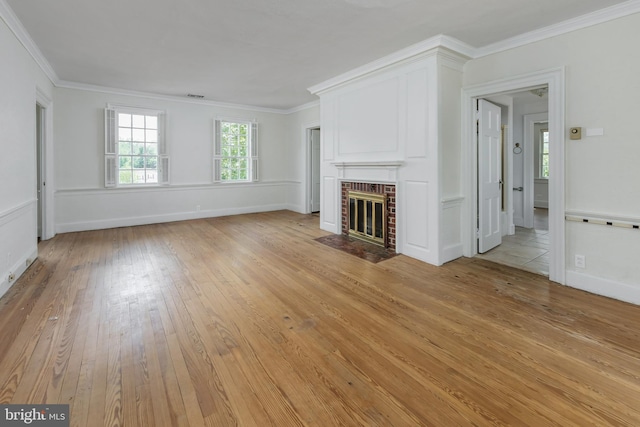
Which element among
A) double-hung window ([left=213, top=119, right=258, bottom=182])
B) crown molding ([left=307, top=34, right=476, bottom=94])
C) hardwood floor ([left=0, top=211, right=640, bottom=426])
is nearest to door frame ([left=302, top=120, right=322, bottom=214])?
double-hung window ([left=213, top=119, right=258, bottom=182])

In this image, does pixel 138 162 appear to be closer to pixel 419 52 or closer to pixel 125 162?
pixel 125 162

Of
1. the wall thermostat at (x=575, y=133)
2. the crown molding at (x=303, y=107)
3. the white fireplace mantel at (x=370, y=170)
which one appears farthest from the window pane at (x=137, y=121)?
the wall thermostat at (x=575, y=133)

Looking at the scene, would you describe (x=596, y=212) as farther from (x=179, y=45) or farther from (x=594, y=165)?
(x=179, y=45)

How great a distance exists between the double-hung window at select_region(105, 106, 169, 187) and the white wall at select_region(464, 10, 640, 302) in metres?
6.65

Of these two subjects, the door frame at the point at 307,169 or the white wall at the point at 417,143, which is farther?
the door frame at the point at 307,169

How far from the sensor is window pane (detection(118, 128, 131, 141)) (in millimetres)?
6081

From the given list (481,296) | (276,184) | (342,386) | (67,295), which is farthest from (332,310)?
(276,184)

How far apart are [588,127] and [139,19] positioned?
467cm

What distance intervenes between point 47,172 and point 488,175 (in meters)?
7.04

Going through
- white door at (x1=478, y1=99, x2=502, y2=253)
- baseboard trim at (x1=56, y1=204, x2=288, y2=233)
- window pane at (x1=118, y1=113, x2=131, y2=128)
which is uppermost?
window pane at (x1=118, y1=113, x2=131, y2=128)

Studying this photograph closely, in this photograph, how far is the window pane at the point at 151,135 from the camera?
6.39 meters

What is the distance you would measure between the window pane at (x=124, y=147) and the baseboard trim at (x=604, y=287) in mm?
7390

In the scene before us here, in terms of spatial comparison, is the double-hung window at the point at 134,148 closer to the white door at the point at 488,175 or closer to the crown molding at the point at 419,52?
the crown molding at the point at 419,52

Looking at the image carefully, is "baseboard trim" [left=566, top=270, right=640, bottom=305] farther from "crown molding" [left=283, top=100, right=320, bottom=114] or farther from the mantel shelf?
"crown molding" [left=283, top=100, right=320, bottom=114]
